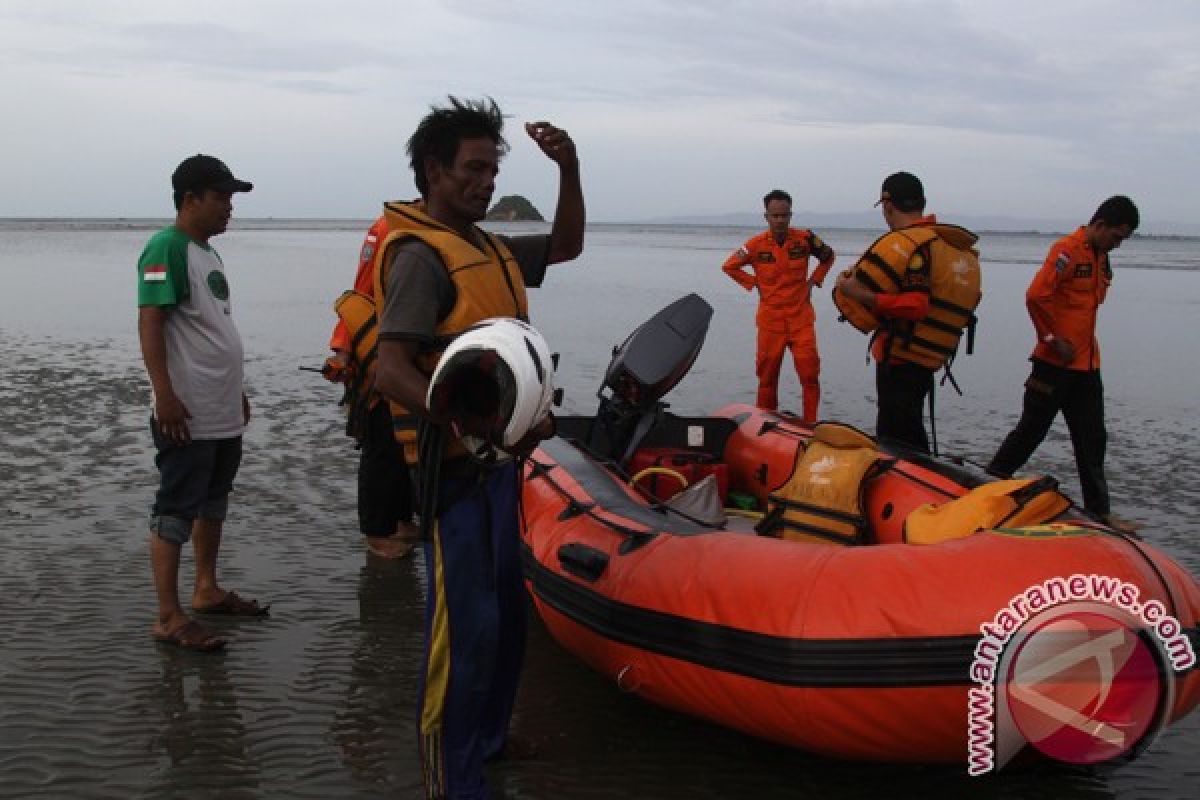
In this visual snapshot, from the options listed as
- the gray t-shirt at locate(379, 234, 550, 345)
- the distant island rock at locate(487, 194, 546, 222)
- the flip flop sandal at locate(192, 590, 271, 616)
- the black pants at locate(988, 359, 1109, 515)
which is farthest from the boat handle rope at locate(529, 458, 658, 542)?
the distant island rock at locate(487, 194, 546, 222)

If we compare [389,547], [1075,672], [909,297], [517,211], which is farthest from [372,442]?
[517,211]

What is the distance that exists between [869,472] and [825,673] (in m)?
1.41

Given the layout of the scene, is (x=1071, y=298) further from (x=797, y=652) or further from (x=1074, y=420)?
(x=797, y=652)

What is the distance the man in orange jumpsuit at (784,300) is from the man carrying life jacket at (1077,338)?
221 cm

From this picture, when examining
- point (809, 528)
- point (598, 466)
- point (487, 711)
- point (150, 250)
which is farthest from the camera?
point (598, 466)

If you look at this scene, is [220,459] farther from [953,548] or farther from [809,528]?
[953,548]

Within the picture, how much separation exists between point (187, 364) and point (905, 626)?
7.77 feet

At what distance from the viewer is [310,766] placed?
2969 millimetres

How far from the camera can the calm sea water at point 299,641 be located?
2941mm

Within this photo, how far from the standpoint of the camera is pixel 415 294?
2.51 m

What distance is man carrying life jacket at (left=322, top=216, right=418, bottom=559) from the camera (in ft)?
14.3

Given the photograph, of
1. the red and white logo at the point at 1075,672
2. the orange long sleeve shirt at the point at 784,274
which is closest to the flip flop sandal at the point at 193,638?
the red and white logo at the point at 1075,672

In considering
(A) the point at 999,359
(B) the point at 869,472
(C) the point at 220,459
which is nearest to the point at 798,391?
(A) the point at 999,359

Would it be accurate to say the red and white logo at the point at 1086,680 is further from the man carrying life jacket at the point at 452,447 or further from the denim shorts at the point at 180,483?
the denim shorts at the point at 180,483
